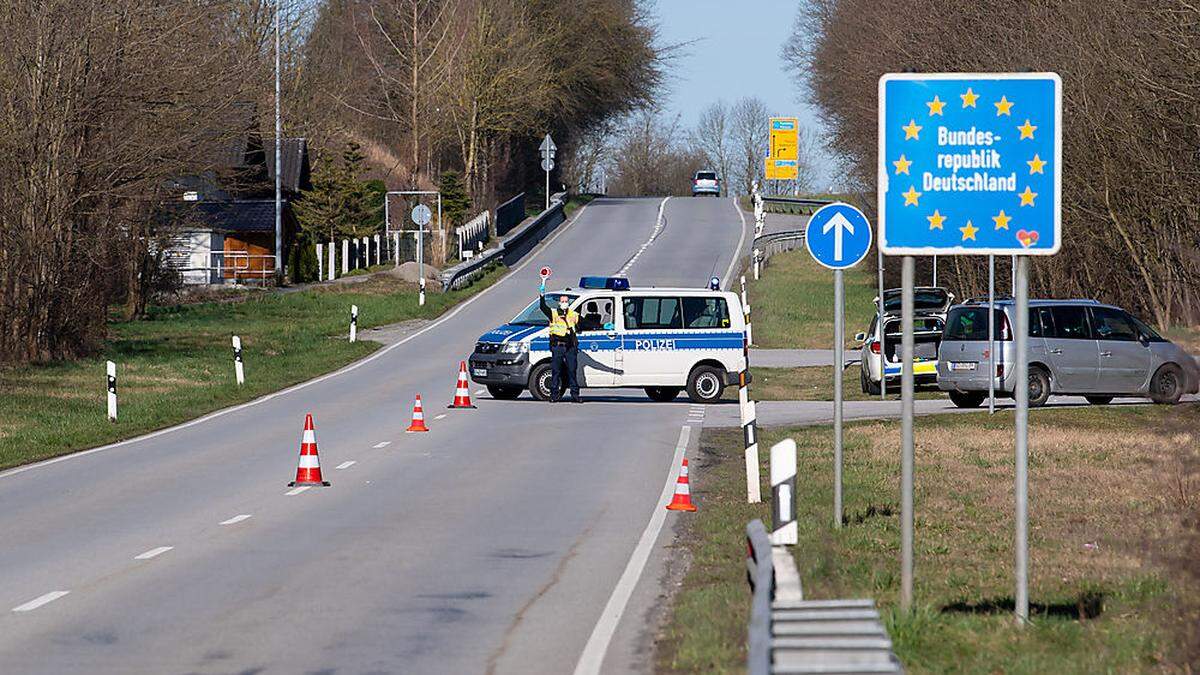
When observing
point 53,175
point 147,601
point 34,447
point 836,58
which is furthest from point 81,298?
point 836,58

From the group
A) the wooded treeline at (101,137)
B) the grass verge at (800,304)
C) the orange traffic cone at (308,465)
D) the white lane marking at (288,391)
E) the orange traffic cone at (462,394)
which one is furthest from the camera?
the grass verge at (800,304)

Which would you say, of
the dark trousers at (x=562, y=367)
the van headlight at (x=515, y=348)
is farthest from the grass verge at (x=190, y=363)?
the dark trousers at (x=562, y=367)

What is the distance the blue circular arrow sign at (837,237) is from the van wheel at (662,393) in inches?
652

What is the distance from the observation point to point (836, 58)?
75.1m

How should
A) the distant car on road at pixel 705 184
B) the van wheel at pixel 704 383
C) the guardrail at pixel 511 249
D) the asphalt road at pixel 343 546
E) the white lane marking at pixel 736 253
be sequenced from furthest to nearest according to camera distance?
the distant car on road at pixel 705 184 → the white lane marking at pixel 736 253 → the guardrail at pixel 511 249 → the van wheel at pixel 704 383 → the asphalt road at pixel 343 546

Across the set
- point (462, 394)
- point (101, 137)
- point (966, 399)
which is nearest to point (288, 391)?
point (462, 394)

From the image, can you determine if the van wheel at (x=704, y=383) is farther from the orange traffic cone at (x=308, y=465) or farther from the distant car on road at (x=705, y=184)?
the distant car on road at (x=705, y=184)

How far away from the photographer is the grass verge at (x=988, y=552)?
339 inches

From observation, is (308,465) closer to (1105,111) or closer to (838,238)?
(838,238)

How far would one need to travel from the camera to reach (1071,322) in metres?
28.2

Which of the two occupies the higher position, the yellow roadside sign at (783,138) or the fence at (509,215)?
the yellow roadside sign at (783,138)

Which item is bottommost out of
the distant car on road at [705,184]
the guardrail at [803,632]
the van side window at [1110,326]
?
the guardrail at [803,632]

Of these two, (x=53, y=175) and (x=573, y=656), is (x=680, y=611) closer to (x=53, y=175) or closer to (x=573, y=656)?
(x=573, y=656)

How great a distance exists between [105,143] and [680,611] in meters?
29.1
